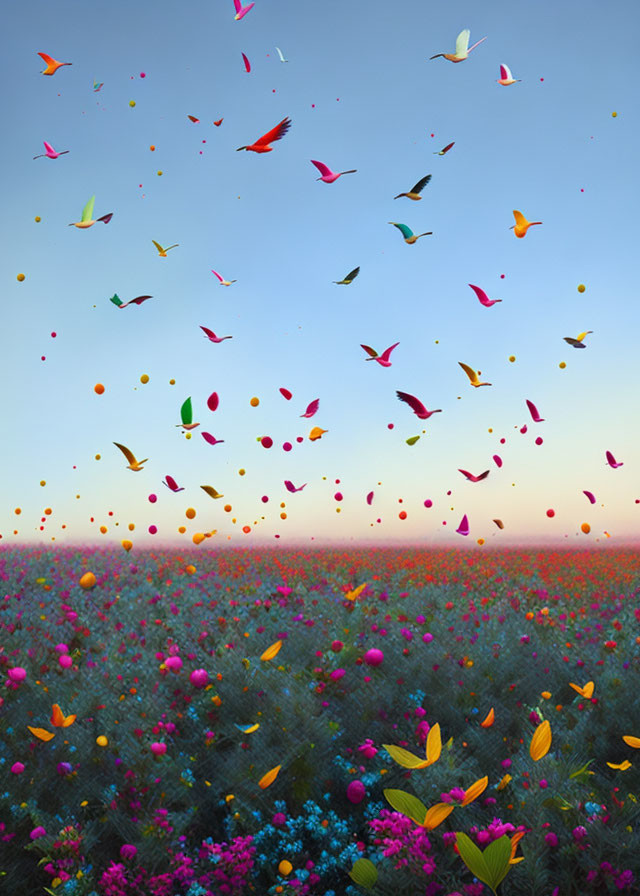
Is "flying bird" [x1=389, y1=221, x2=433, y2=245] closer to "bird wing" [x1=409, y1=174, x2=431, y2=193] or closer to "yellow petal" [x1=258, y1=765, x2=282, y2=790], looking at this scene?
"bird wing" [x1=409, y1=174, x2=431, y2=193]

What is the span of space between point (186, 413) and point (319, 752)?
263 centimetres

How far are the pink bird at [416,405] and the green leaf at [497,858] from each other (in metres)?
2.87

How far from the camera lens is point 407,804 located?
3041 mm

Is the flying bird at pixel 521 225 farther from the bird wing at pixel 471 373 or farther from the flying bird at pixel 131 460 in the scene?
the flying bird at pixel 131 460

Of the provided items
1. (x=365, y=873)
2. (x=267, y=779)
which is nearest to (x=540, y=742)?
(x=365, y=873)

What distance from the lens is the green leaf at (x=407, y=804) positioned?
9.91 feet

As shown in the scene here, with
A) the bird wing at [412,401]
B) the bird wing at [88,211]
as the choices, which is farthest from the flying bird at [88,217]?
the bird wing at [412,401]

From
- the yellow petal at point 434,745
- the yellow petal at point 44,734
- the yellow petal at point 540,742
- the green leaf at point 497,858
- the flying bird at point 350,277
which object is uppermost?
the flying bird at point 350,277

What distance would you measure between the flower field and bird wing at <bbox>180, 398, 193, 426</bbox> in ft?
5.71

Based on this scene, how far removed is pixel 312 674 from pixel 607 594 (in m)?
5.04

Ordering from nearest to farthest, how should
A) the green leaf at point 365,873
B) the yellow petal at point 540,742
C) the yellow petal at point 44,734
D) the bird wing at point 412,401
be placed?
the green leaf at point 365,873 < the yellow petal at point 540,742 < the yellow petal at point 44,734 < the bird wing at point 412,401

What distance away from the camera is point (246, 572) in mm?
9617

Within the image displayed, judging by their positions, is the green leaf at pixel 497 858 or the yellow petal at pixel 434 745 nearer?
the green leaf at pixel 497 858

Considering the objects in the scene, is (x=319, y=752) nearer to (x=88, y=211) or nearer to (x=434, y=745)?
(x=434, y=745)
